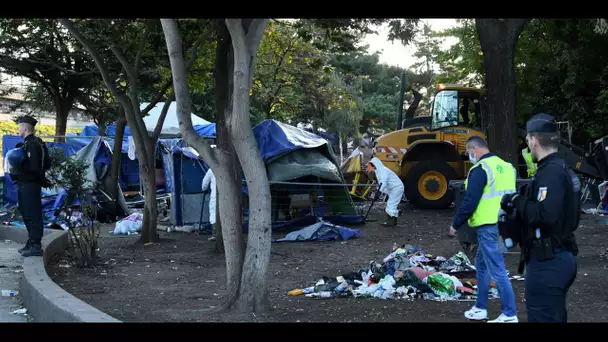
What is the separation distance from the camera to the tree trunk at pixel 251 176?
23.3 feet

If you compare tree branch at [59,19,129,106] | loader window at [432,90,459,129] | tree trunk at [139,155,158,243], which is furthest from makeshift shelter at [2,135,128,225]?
loader window at [432,90,459,129]

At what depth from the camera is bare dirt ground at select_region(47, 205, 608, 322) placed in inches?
294

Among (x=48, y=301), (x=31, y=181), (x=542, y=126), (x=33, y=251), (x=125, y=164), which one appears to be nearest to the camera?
(x=542, y=126)

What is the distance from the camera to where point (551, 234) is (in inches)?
192

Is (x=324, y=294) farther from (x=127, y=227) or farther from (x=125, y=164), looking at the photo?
(x=125, y=164)

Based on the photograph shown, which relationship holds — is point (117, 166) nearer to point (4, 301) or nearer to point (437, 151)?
point (437, 151)

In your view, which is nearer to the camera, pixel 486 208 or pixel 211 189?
pixel 486 208

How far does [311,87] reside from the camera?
99.5 feet

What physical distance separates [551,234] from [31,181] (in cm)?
801

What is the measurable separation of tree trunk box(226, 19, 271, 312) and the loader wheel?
39.4 feet

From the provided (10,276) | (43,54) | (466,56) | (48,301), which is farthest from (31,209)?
(466,56)

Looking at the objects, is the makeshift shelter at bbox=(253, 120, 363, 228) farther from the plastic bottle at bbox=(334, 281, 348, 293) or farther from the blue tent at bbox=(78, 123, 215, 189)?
the blue tent at bbox=(78, 123, 215, 189)

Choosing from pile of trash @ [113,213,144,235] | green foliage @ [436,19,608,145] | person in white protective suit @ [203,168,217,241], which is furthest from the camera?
green foliage @ [436,19,608,145]
